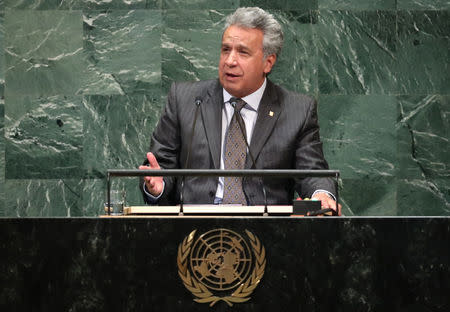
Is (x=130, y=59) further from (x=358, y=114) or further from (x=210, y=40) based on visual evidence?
(x=358, y=114)

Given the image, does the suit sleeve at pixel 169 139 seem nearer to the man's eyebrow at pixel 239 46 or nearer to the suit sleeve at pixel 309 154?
the man's eyebrow at pixel 239 46

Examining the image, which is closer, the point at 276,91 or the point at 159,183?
the point at 159,183

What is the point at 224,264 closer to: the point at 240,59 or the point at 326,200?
the point at 326,200

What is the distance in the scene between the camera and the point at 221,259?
6.78 feet

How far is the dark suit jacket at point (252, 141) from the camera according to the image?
3.43 m

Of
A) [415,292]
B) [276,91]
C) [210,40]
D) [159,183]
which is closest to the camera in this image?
[415,292]

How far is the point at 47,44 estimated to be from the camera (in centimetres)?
463

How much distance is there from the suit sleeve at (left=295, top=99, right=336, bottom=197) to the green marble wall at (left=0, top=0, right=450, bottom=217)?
986 mm

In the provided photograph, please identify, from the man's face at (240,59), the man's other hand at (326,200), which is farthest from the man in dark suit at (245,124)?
the man's other hand at (326,200)

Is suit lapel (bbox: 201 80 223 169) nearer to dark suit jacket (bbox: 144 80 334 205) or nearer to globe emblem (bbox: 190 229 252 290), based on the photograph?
dark suit jacket (bbox: 144 80 334 205)

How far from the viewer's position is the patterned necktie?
11.0 feet

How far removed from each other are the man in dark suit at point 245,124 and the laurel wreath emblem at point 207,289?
4.17 ft

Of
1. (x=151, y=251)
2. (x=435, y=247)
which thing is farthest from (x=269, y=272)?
(x=435, y=247)

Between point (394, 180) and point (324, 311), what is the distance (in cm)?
273
